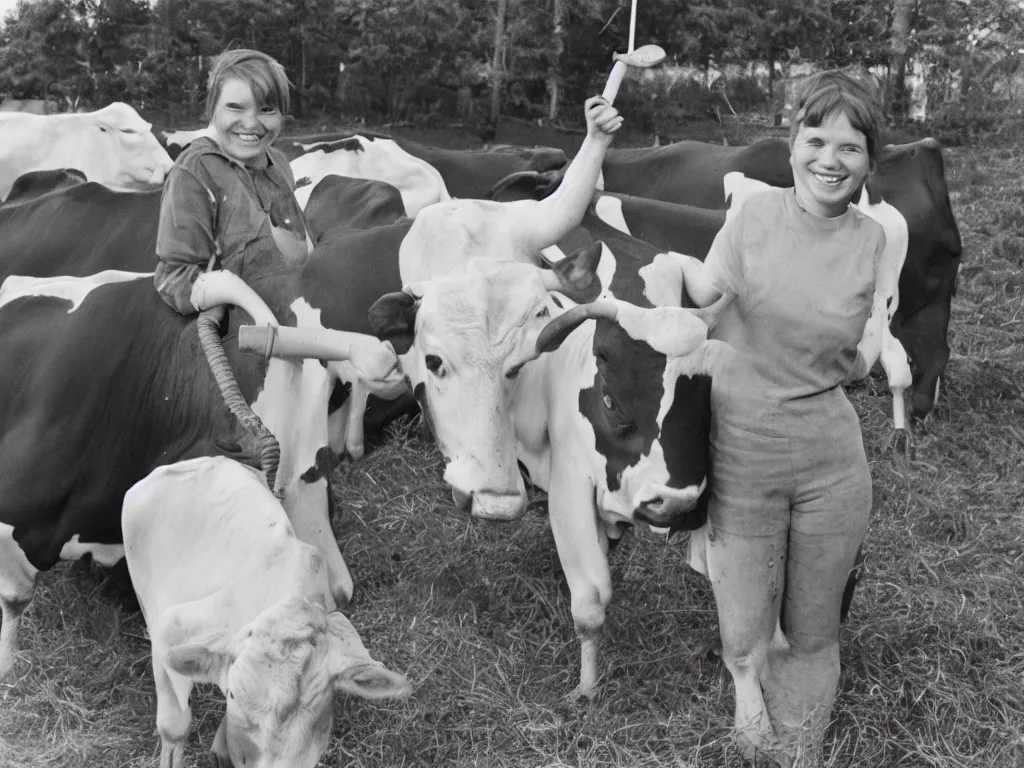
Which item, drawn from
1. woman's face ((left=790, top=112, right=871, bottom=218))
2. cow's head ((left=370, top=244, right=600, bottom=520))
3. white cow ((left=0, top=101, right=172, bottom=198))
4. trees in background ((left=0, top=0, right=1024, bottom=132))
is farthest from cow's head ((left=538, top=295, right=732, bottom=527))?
trees in background ((left=0, top=0, right=1024, bottom=132))

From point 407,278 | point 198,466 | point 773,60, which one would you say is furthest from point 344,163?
point 773,60

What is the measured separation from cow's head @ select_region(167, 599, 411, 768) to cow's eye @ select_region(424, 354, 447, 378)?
2.55ft

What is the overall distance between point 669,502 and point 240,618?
1161 millimetres

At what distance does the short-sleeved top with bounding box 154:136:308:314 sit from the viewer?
3322mm

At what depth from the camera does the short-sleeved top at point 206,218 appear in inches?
131

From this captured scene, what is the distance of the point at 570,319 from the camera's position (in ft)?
9.91

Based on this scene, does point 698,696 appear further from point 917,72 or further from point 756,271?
point 917,72

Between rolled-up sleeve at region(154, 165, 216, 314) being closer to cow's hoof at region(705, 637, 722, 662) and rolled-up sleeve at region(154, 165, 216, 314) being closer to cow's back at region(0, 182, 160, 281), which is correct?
cow's hoof at region(705, 637, 722, 662)

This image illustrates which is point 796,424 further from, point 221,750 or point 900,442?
point 900,442

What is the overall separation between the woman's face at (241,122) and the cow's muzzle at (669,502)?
1625 millimetres

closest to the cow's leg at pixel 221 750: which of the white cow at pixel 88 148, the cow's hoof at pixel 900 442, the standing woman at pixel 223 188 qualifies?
the standing woman at pixel 223 188

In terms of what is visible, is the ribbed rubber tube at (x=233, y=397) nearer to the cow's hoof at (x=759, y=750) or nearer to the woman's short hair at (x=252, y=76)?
the woman's short hair at (x=252, y=76)

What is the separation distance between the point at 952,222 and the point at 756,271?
14.8ft

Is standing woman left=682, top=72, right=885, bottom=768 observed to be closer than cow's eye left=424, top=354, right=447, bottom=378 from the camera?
Yes
